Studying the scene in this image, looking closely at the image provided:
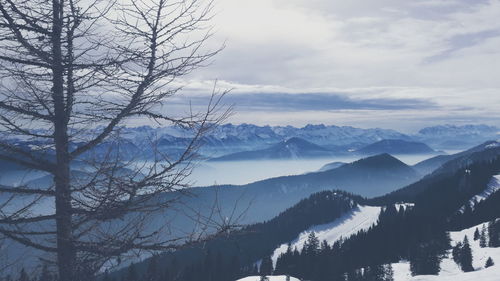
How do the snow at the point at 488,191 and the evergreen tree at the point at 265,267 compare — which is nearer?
the evergreen tree at the point at 265,267

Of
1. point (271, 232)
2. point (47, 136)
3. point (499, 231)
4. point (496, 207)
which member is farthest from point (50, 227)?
point (271, 232)

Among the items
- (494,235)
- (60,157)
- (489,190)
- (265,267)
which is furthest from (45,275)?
(489,190)

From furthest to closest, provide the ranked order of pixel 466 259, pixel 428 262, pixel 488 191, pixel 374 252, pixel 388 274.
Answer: pixel 488 191
pixel 374 252
pixel 428 262
pixel 388 274
pixel 466 259

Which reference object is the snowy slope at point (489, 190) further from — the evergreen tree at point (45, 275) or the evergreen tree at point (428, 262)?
the evergreen tree at point (45, 275)

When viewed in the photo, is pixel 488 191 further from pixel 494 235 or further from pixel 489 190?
pixel 494 235

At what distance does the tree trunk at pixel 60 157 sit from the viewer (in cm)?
612

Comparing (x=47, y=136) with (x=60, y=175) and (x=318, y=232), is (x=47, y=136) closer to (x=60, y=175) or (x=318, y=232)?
(x=60, y=175)

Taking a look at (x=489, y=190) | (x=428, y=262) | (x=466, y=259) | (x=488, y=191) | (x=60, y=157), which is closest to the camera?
(x=60, y=157)

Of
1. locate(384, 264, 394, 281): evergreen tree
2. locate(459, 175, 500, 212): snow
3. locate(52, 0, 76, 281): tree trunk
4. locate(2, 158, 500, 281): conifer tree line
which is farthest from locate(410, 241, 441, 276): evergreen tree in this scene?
locate(52, 0, 76, 281): tree trunk

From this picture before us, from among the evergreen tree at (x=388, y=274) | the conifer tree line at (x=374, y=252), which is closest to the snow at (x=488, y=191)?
the conifer tree line at (x=374, y=252)

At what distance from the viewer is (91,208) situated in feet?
20.0

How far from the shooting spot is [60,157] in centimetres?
637

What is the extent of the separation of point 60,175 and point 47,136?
675mm

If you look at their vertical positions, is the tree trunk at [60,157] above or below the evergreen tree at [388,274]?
above
